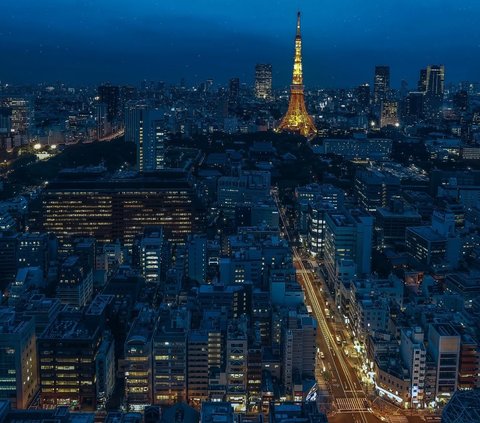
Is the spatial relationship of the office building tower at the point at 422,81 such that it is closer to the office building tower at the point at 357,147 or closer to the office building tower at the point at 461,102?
the office building tower at the point at 461,102

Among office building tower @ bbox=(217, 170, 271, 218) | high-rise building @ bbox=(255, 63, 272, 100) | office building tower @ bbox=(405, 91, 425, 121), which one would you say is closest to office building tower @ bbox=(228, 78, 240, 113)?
high-rise building @ bbox=(255, 63, 272, 100)

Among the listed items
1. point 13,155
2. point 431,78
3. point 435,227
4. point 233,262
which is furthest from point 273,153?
point 431,78

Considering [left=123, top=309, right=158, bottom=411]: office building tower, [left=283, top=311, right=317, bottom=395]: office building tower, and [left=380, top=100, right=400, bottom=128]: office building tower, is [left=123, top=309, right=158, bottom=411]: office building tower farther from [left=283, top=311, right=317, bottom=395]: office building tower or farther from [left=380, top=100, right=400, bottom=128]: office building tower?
[left=380, top=100, right=400, bottom=128]: office building tower

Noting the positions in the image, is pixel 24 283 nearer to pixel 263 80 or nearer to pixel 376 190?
pixel 376 190

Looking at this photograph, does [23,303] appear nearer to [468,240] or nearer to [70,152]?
[468,240]

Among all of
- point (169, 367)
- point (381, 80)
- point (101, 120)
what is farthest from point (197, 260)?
point (381, 80)
